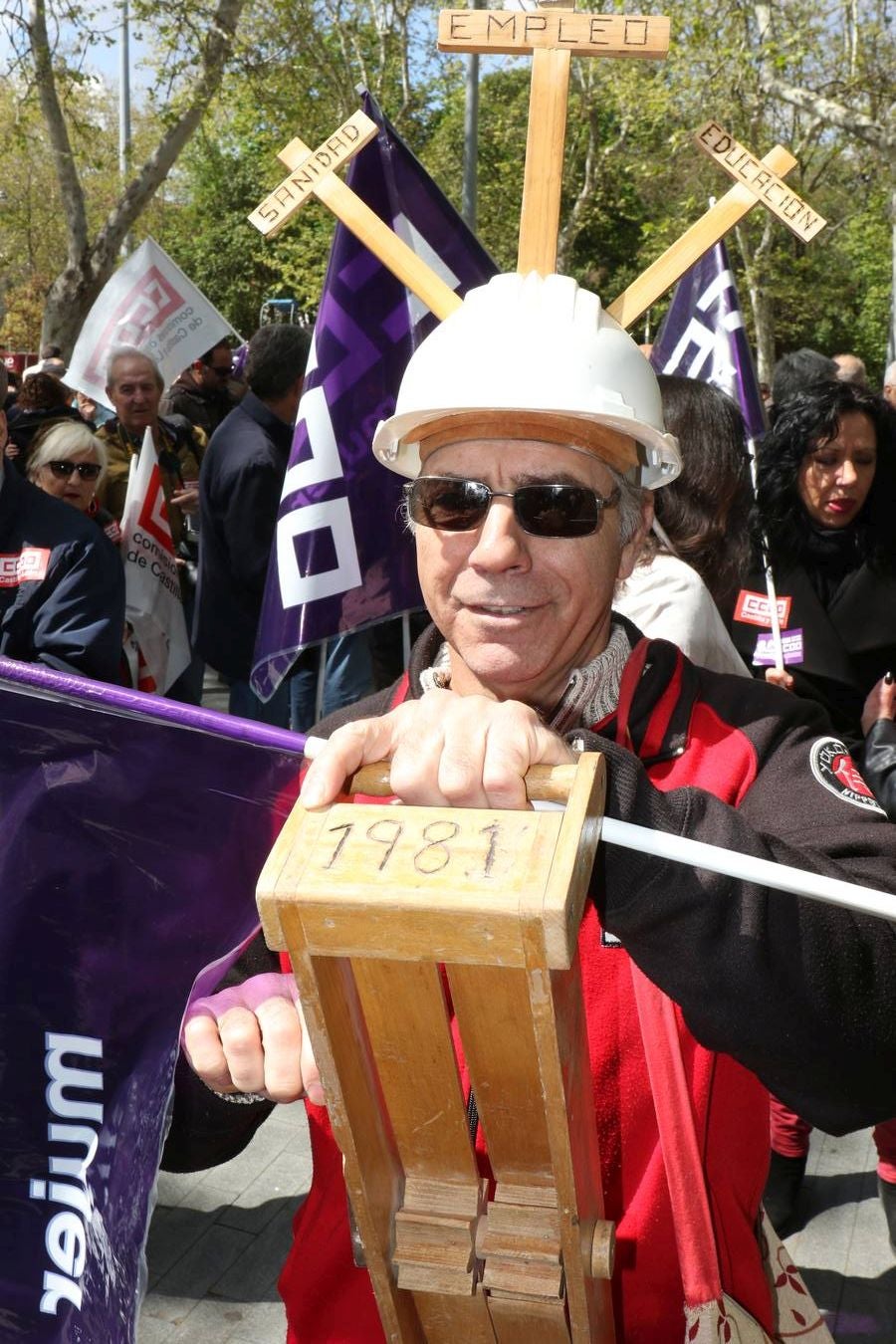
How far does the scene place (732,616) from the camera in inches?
164

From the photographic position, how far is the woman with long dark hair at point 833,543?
12.9 ft

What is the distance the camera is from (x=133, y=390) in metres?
6.84

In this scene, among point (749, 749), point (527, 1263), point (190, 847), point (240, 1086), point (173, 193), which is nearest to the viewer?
point (527, 1263)

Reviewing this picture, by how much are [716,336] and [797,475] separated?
178cm

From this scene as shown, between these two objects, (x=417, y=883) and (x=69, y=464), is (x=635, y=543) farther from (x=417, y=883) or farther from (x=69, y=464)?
(x=69, y=464)

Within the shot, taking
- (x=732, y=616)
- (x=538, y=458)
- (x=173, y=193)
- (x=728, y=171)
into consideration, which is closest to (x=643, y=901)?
(x=538, y=458)

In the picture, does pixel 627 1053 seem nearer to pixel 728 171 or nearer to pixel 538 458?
pixel 538 458

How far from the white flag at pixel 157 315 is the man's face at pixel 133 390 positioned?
0.50 m

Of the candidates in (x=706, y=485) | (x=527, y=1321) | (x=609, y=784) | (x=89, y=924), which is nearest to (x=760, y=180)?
(x=706, y=485)

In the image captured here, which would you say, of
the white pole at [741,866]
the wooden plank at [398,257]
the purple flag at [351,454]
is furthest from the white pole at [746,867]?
the purple flag at [351,454]

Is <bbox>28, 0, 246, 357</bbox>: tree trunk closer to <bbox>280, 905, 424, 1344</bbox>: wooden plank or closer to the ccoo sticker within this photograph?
the ccoo sticker

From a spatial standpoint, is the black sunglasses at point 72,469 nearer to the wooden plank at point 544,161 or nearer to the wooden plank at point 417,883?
the wooden plank at point 544,161

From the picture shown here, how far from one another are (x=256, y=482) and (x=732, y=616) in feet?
7.41

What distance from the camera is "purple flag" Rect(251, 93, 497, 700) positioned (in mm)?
3928
